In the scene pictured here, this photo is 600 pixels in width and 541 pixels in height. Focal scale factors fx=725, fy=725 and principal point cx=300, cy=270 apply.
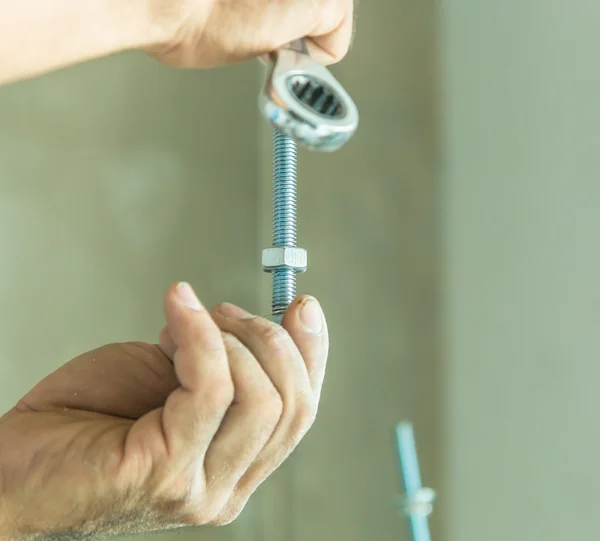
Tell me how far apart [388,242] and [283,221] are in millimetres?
422

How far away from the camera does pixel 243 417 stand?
34cm

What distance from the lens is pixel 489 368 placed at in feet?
2.19

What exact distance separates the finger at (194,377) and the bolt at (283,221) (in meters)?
0.06

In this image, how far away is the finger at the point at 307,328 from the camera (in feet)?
1.22

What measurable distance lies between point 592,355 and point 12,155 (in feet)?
2.01

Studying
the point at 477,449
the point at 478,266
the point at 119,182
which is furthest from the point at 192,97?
the point at 477,449

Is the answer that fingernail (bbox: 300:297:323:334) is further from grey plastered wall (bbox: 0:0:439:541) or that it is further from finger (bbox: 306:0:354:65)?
grey plastered wall (bbox: 0:0:439:541)

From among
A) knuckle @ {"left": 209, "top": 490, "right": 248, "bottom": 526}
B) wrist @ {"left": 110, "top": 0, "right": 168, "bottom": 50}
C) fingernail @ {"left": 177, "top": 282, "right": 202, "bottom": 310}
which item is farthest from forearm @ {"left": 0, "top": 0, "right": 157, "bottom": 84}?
knuckle @ {"left": 209, "top": 490, "right": 248, "bottom": 526}

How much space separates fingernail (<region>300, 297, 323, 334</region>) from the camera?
37 cm

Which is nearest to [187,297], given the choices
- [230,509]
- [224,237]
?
[230,509]

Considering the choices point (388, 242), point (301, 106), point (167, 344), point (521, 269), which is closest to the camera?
point (301, 106)

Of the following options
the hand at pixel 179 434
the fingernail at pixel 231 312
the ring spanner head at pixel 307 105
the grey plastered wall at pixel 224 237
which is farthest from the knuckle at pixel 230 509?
the grey plastered wall at pixel 224 237

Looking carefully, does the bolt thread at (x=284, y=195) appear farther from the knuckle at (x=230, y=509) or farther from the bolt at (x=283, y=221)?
the knuckle at (x=230, y=509)

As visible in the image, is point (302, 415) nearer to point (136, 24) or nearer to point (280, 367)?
point (280, 367)
